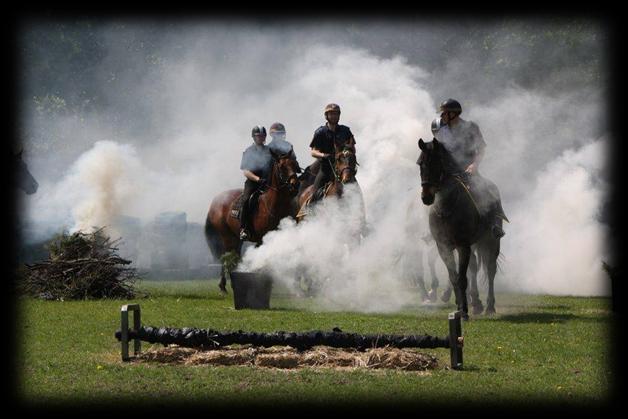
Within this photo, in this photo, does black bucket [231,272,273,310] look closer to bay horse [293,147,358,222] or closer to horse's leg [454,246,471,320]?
bay horse [293,147,358,222]

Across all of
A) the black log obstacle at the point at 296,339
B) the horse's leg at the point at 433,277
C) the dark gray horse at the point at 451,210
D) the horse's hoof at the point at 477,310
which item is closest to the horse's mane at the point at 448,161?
the dark gray horse at the point at 451,210

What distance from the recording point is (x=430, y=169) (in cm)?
1639

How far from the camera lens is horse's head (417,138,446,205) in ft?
53.6

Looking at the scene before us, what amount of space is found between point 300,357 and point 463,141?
7.47 m

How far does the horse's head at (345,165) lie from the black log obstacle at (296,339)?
753 centimetres

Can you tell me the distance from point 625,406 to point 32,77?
102 feet

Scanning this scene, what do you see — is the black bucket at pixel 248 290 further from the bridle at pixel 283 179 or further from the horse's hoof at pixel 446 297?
the horse's hoof at pixel 446 297

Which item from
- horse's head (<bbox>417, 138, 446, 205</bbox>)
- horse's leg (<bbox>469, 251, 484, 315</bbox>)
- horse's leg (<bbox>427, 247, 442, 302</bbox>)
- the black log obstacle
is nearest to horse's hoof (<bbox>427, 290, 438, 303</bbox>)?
horse's leg (<bbox>427, 247, 442, 302</bbox>)

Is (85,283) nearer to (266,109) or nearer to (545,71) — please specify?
(266,109)

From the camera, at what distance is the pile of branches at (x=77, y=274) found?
2164 centimetres

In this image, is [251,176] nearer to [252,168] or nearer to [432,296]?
[252,168]

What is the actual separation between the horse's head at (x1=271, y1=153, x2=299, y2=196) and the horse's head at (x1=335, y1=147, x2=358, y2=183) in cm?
116

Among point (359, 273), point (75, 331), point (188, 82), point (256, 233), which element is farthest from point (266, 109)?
point (75, 331)

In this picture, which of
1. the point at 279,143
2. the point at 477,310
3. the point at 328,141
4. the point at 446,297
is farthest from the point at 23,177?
the point at 477,310
